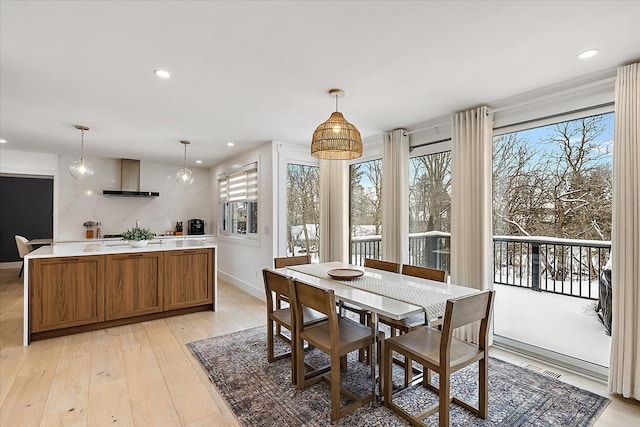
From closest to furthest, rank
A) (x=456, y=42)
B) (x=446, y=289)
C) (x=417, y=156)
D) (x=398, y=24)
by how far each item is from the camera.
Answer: (x=398, y=24) < (x=456, y=42) < (x=446, y=289) < (x=417, y=156)

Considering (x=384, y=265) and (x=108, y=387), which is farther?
(x=384, y=265)

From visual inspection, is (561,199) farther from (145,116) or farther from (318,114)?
(145,116)

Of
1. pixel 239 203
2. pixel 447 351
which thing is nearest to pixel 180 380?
pixel 447 351

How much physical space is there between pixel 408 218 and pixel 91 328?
13.3ft

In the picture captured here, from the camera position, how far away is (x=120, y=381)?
2553mm

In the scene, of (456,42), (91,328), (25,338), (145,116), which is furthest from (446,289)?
(25,338)

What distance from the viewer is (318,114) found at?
3518mm

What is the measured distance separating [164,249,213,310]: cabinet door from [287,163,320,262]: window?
1267 millimetres

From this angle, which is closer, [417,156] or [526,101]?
[526,101]

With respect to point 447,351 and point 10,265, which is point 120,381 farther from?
point 10,265

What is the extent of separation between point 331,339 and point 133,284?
9.91ft

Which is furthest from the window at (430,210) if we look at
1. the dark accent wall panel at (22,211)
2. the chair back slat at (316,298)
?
the dark accent wall panel at (22,211)

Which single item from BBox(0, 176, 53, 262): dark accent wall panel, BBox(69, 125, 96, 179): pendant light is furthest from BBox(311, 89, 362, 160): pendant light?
BBox(0, 176, 53, 262): dark accent wall panel

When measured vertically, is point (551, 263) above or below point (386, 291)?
above
